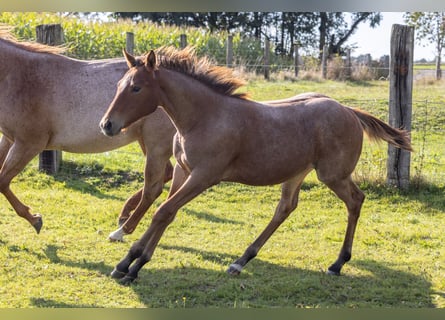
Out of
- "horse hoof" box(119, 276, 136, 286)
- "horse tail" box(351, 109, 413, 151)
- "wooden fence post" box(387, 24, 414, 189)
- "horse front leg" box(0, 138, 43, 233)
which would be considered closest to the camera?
"horse hoof" box(119, 276, 136, 286)

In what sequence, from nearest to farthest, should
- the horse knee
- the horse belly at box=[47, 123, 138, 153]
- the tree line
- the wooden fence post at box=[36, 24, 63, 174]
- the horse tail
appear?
the horse knee → the horse tail → the horse belly at box=[47, 123, 138, 153] → the wooden fence post at box=[36, 24, 63, 174] → the tree line

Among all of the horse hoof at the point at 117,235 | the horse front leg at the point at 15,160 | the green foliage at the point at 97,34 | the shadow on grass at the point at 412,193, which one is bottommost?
the horse hoof at the point at 117,235

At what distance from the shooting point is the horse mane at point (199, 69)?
4.96m

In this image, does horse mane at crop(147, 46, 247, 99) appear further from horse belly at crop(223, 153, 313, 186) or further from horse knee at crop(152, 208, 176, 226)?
horse knee at crop(152, 208, 176, 226)

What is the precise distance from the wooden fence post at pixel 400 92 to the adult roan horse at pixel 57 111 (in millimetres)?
3710

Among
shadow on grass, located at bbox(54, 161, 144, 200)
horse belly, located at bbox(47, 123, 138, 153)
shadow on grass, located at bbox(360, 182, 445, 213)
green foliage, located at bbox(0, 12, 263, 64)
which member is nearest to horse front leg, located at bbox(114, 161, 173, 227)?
horse belly, located at bbox(47, 123, 138, 153)

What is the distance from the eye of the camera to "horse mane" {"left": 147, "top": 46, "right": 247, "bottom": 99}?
496cm

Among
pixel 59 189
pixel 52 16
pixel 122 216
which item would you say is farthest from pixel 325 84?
pixel 122 216

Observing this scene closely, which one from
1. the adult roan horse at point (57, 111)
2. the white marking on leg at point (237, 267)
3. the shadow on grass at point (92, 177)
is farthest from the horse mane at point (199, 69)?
the shadow on grass at point (92, 177)

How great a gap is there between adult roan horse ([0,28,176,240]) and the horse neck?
1.02 m

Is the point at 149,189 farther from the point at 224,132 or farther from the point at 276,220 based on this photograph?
the point at 224,132

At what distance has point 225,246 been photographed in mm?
6219

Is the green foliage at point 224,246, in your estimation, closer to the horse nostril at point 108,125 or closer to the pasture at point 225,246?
the pasture at point 225,246

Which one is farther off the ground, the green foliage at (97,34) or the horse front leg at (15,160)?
the green foliage at (97,34)
